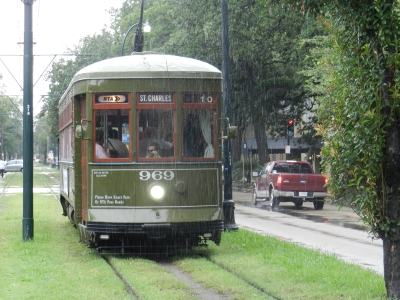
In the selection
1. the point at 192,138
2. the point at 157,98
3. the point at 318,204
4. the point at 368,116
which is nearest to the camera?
the point at 368,116

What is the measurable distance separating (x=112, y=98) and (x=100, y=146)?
0.82m

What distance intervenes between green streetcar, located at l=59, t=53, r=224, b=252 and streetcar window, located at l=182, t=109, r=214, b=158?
2 cm

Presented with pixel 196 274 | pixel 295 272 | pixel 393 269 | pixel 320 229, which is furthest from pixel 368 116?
pixel 320 229

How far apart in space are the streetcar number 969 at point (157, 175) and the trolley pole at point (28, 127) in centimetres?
366

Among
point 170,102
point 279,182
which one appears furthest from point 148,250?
point 279,182

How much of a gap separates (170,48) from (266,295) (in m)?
32.8

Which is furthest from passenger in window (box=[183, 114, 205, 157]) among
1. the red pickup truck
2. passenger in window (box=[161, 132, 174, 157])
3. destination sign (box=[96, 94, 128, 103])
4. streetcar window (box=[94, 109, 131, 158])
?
the red pickup truck

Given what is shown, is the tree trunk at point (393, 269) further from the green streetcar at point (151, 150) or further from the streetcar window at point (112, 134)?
the streetcar window at point (112, 134)

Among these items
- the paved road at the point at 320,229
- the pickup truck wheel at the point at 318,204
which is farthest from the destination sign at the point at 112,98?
the pickup truck wheel at the point at 318,204

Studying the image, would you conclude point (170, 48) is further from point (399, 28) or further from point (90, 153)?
point (399, 28)

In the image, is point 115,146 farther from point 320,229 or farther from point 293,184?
point 293,184

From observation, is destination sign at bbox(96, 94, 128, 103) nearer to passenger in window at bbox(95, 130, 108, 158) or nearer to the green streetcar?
the green streetcar

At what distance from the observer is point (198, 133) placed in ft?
41.6

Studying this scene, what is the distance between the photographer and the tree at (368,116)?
312 inches
